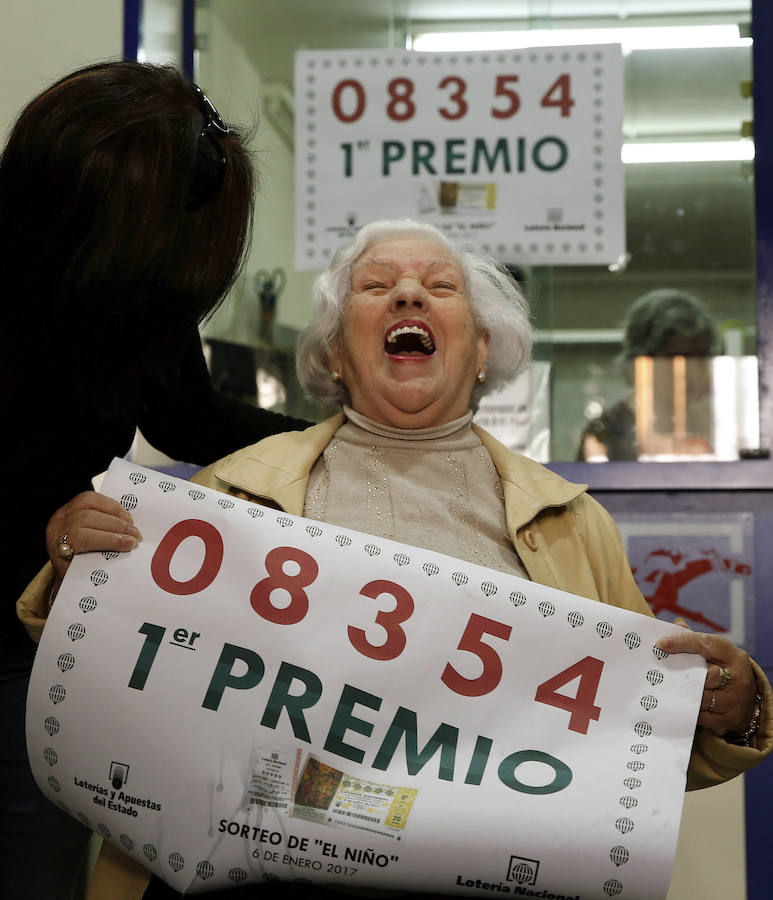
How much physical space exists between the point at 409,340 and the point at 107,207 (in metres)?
0.69

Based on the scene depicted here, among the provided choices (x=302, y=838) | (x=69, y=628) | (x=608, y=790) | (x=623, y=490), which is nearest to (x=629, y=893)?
(x=608, y=790)

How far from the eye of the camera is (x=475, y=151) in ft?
10.2

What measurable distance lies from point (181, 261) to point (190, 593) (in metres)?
0.57

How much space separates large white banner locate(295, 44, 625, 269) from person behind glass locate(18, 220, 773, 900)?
801mm

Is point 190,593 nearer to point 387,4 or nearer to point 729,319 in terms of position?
point 729,319

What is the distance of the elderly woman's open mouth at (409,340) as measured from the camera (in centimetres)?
213

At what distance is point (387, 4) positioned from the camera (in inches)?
129

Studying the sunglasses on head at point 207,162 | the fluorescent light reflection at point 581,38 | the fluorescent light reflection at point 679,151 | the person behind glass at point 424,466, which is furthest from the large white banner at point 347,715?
the fluorescent light reflection at point 581,38

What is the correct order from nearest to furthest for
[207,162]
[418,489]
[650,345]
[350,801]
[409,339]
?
[350,801] → [207,162] → [418,489] → [409,339] → [650,345]

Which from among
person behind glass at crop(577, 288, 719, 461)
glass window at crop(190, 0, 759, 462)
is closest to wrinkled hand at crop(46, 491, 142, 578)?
glass window at crop(190, 0, 759, 462)

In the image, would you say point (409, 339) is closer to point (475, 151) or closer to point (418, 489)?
point (418, 489)

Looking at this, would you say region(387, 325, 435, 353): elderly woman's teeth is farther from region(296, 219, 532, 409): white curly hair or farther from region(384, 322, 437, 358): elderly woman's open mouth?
region(296, 219, 532, 409): white curly hair

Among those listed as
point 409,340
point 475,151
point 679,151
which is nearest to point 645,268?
point 679,151

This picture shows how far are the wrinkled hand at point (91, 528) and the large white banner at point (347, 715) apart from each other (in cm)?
3
